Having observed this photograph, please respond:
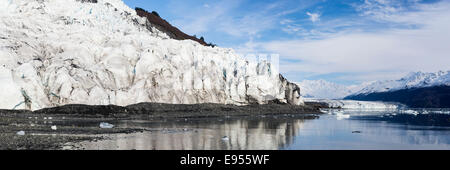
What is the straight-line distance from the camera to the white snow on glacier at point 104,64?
2920 centimetres

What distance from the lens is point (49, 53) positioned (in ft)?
106

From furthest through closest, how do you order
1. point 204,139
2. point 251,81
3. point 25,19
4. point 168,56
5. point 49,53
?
1. point 251,81
2. point 168,56
3. point 25,19
4. point 49,53
5. point 204,139

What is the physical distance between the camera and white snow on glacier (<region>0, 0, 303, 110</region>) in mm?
29203

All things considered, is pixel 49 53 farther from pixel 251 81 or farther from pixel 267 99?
pixel 267 99

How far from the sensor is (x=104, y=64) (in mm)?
33562
